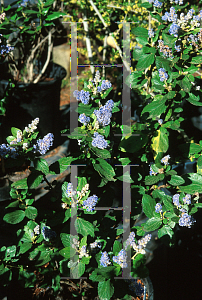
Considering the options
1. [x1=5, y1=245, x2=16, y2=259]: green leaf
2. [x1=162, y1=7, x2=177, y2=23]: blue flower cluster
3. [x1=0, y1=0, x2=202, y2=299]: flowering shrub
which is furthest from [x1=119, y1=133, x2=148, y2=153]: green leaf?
[x1=5, y1=245, x2=16, y2=259]: green leaf

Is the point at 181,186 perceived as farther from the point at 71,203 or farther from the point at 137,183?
the point at 71,203

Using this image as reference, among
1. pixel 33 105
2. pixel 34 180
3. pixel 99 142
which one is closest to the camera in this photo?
pixel 99 142

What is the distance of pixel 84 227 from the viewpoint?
1149mm

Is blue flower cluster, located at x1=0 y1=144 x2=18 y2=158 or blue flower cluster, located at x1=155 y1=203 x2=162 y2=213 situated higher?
blue flower cluster, located at x1=0 y1=144 x2=18 y2=158

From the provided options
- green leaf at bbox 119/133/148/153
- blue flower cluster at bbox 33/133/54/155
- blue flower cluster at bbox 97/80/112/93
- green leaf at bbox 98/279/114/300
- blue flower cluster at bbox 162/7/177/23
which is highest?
blue flower cluster at bbox 162/7/177/23

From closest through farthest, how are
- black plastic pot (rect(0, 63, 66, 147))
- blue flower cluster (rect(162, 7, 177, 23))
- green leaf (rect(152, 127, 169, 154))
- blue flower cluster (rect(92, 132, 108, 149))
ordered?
blue flower cluster (rect(92, 132, 108, 149)) → blue flower cluster (rect(162, 7, 177, 23)) → green leaf (rect(152, 127, 169, 154)) → black plastic pot (rect(0, 63, 66, 147))

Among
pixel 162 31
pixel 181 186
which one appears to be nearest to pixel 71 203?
pixel 181 186

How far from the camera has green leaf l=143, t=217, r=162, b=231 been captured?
3.90 ft

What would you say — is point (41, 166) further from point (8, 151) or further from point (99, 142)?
point (99, 142)

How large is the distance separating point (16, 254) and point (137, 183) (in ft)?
2.18

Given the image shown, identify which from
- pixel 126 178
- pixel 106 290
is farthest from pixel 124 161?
pixel 106 290

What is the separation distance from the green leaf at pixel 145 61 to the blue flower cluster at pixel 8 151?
2.44 feet

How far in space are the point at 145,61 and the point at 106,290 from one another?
1055 mm

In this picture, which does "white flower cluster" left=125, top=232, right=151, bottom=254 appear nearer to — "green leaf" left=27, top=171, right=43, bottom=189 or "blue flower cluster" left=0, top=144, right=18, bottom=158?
"green leaf" left=27, top=171, right=43, bottom=189
